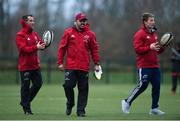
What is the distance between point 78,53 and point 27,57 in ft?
4.31

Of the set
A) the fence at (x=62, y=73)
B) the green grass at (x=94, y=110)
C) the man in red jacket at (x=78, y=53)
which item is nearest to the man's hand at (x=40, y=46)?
the man in red jacket at (x=78, y=53)

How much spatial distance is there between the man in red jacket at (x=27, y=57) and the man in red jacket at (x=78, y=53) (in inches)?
26.7

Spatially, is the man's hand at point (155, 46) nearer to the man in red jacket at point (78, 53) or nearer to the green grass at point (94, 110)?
the man in red jacket at point (78, 53)

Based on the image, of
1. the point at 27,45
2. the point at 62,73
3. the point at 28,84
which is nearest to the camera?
the point at 27,45

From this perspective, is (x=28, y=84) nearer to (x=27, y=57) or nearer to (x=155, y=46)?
(x=27, y=57)

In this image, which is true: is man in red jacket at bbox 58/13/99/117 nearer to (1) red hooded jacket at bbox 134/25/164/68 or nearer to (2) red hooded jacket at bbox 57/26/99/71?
(2) red hooded jacket at bbox 57/26/99/71

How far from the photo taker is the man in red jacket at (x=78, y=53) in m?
16.3

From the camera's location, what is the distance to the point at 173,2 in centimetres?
4153

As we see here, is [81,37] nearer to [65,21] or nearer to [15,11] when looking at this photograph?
[15,11]

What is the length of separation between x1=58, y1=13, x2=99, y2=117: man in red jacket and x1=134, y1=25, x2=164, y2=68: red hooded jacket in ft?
3.24

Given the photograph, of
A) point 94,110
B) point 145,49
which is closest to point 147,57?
point 145,49

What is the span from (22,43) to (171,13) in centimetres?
2642

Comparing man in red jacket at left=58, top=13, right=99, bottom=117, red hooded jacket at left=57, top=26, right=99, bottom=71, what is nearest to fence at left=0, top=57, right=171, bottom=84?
man in red jacket at left=58, top=13, right=99, bottom=117

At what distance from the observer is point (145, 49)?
16672mm
